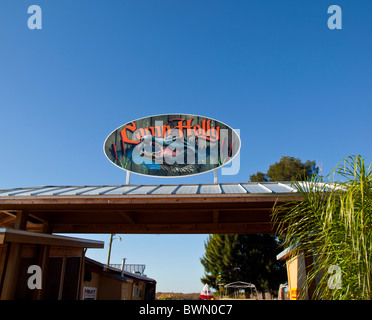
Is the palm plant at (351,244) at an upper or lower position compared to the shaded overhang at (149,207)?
lower

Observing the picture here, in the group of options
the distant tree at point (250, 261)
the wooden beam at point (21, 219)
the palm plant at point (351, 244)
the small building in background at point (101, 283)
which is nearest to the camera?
the palm plant at point (351, 244)

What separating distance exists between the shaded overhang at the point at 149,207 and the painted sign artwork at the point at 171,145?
7.43 feet

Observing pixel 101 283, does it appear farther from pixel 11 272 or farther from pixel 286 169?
pixel 286 169

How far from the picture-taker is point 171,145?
36.7ft

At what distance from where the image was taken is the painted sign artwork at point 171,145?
10.8 m

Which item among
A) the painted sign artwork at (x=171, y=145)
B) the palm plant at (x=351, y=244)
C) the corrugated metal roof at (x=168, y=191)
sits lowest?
the palm plant at (x=351, y=244)

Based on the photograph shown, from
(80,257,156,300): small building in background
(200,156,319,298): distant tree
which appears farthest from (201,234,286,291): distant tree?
(80,257,156,300): small building in background

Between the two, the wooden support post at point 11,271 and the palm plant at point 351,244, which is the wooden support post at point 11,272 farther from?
the palm plant at point 351,244

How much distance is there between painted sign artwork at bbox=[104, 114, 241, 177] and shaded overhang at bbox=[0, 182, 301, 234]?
227 cm

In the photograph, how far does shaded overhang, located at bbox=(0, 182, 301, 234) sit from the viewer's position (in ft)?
21.1

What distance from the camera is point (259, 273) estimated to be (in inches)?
1229

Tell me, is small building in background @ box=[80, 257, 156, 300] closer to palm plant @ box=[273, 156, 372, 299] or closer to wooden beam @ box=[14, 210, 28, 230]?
wooden beam @ box=[14, 210, 28, 230]

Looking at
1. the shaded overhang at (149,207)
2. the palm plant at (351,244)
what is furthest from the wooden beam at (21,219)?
the palm plant at (351,244)

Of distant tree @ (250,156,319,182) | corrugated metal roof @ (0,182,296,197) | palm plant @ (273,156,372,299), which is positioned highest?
distant tree @ (250,156,319,182)
